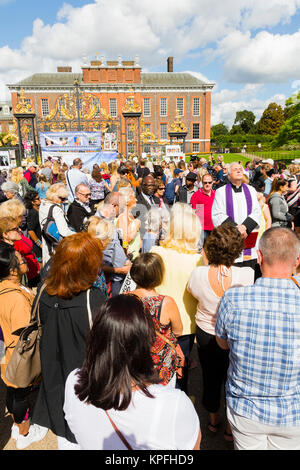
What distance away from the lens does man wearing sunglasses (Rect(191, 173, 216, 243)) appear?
207 inches

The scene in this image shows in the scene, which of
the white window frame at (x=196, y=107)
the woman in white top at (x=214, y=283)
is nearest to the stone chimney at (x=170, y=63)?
the white window frame at (x=196, y=107)

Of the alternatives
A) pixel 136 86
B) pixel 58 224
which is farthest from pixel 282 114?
pixel 58 224

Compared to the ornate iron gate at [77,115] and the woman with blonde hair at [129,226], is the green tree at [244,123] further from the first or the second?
the woman with blonde hair at [129,226]

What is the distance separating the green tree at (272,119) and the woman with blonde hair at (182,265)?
74643mm

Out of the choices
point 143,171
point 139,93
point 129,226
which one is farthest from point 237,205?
point 139,93

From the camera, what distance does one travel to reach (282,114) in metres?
68.9

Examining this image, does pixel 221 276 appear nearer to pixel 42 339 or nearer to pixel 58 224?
pixel 42 339

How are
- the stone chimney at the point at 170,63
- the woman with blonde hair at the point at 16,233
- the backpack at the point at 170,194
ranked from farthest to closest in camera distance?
the stone chimney at the point at 170,63 → the backpack at the point at 170,194 → the woman with blonde hair at the point at 16,233

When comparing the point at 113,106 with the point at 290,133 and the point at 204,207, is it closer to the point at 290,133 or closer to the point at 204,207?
the point at 290,133

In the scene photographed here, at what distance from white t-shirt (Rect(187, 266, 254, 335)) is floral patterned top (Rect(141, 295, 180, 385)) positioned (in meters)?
0.40

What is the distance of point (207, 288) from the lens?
7.99 ft

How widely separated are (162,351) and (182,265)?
32.9 inches

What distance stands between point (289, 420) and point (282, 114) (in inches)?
3096

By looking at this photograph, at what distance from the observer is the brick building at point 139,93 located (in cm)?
4531
